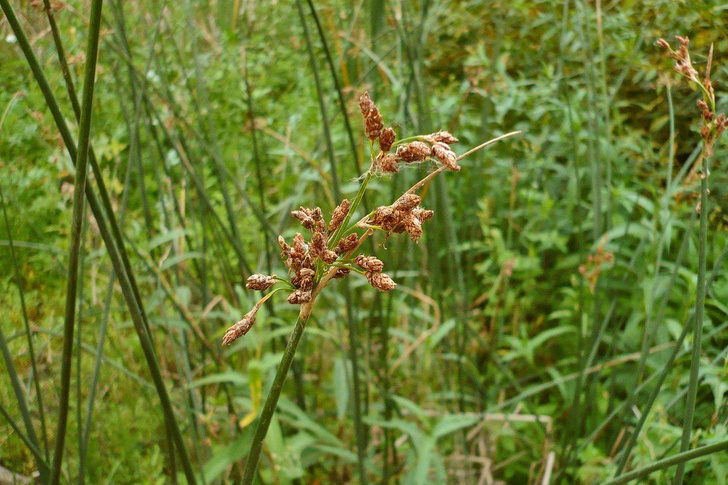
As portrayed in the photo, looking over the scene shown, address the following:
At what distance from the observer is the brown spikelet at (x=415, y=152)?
1.06ft

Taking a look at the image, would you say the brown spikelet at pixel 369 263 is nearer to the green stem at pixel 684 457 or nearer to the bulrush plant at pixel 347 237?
the bulrush plant at pixel 347 237

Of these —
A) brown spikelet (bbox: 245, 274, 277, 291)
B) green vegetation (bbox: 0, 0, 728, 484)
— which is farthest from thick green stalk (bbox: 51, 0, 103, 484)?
brown spikelet (bbox: 245, 274, 277, 291)

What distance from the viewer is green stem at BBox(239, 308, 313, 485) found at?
322mm

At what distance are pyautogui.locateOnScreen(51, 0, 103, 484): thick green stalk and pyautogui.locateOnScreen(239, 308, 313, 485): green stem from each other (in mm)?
170

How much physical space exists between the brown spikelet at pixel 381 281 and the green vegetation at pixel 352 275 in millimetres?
112

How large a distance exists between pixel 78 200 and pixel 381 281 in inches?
8.8

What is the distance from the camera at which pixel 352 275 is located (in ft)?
4.83

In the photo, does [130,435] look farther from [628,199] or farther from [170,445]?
[628,199]

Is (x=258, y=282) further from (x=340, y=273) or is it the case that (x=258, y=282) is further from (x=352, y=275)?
A: (x=352, y=275)

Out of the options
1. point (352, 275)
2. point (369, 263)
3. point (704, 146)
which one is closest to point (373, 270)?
point (369, 263)

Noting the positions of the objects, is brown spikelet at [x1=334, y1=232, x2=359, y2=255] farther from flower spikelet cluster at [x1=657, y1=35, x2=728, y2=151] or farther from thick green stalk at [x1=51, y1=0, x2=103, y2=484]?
flower spikelet cluster at [x1=657, y1=35, x2=728, y2=151]

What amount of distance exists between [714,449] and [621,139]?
1.46 m

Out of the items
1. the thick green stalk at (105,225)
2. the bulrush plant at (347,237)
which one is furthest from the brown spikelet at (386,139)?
the thick green stalk at (105,225)

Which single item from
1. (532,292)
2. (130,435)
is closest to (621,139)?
(532,292)
